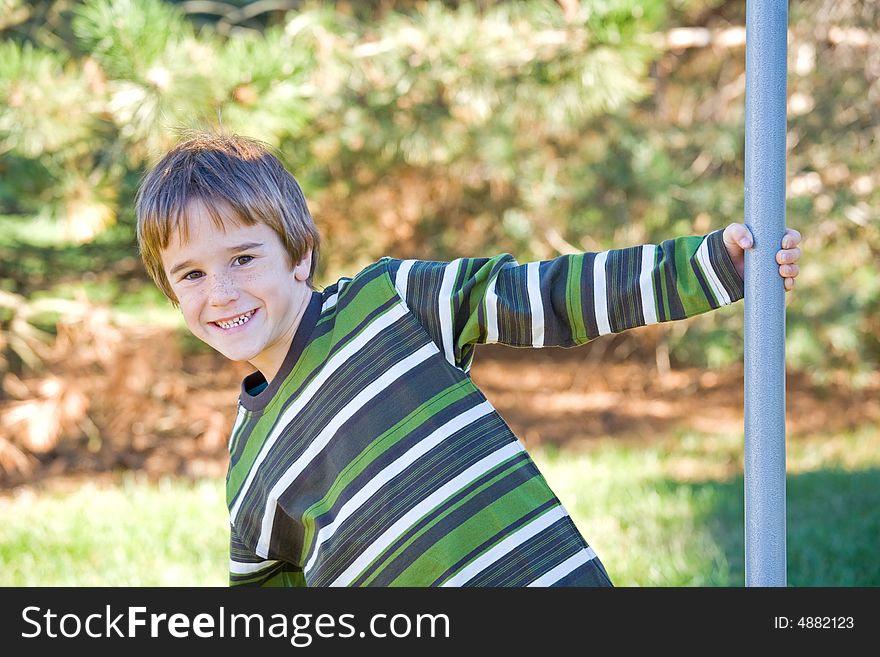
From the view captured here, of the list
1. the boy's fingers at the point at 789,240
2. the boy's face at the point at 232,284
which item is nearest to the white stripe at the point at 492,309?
the boy's face at the point at 232,284

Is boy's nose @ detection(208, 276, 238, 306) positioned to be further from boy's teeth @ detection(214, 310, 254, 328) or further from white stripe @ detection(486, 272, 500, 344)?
white stripe @ detection(486, 272, 500, 344)

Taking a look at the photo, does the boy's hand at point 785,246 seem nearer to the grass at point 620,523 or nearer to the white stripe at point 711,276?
the white stripe at point 711,276

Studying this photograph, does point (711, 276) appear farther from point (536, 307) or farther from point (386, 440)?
point (386, 440)

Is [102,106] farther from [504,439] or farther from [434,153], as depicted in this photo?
[504,439]

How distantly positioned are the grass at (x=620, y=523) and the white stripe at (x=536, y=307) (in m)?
1.53

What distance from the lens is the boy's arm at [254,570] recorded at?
64.7 inches

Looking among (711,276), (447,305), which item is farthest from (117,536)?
(711,276)

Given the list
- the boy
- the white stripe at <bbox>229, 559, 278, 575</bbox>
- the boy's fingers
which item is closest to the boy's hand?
the boy's fingers

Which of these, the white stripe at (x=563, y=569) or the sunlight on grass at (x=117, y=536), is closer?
the white stripe at (x=563, y=569)

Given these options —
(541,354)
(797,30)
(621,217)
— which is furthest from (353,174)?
(541,354)

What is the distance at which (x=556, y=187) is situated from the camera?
4699mm

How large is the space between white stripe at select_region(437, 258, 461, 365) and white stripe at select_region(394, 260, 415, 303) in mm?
69

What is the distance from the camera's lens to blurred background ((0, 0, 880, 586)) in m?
3.04
